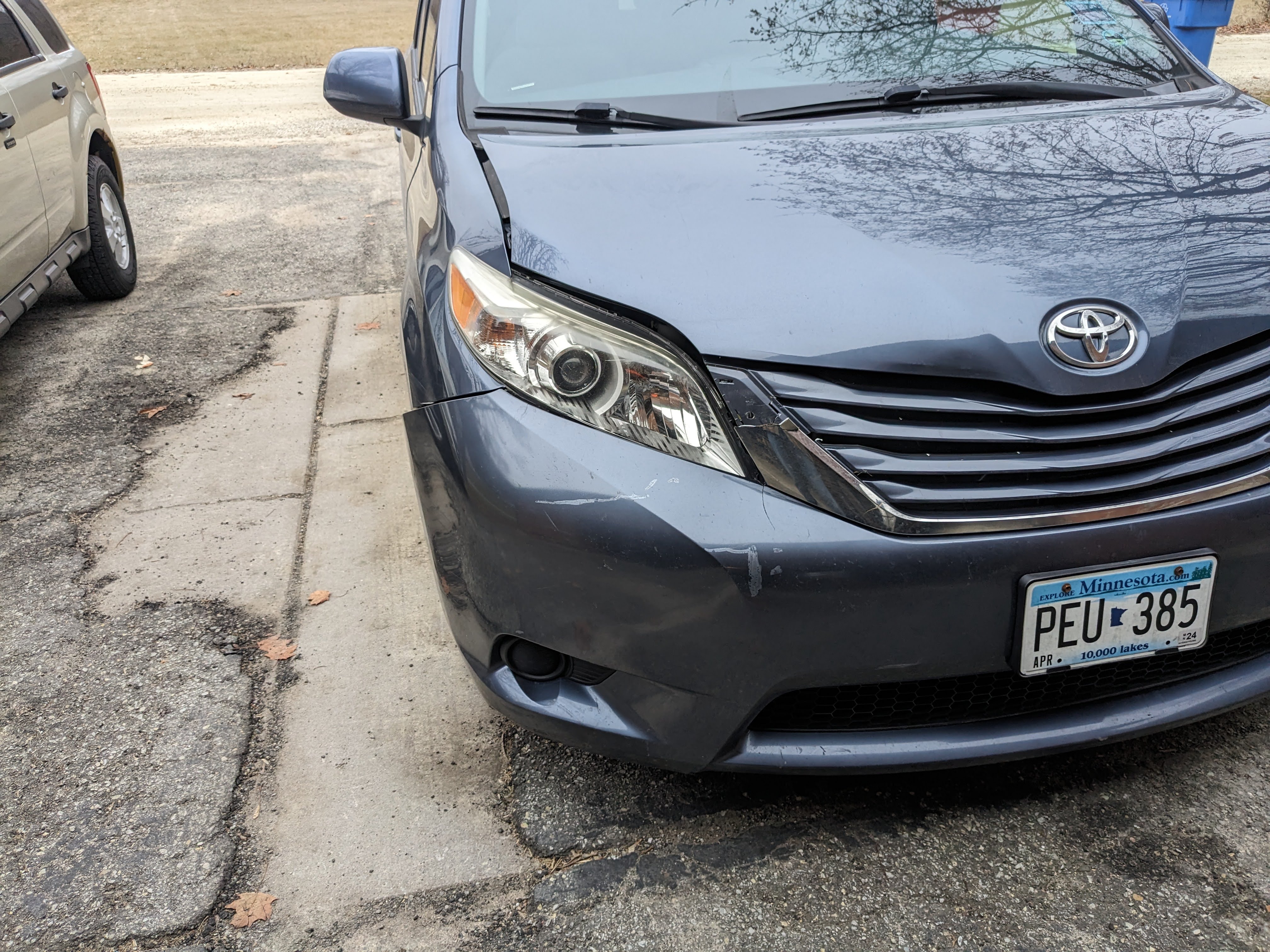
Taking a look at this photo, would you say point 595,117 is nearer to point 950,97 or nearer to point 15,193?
point 950,97

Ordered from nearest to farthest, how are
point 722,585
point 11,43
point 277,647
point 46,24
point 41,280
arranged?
point 722,585 < point 277,647 < point 41,280 < point 11,43 < point 46,24

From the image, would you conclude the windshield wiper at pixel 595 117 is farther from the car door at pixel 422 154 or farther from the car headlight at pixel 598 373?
the car headlight at pixel 598 373

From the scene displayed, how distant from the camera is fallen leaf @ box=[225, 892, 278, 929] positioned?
188 cm

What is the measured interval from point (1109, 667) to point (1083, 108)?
4.03ft

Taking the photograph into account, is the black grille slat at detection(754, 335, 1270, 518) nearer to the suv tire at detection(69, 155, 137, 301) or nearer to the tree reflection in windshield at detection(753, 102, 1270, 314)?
the tree reflection in windshield at detection(753, 102, 1270, 314)

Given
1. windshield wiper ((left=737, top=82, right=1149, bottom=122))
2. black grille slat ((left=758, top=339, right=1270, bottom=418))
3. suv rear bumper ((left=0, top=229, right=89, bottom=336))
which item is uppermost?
windshield wiper ((left=737, top=82, right=1149, bottom=122))

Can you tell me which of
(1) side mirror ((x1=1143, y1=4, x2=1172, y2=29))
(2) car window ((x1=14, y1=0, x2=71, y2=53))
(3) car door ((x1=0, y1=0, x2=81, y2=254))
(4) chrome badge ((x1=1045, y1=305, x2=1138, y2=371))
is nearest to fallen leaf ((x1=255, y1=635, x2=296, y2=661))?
(4) chrome badge ((x1=1045, y1=305, x2=1138, y2=371))

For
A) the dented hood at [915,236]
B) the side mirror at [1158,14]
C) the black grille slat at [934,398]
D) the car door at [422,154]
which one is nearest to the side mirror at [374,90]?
the car door at [422,154]

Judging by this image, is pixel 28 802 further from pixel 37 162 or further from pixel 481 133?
pixel 37 162

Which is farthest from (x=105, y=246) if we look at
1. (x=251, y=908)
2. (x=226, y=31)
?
(x=226, y=31)

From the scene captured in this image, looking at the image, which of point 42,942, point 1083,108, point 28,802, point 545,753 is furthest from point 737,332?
point 28,802

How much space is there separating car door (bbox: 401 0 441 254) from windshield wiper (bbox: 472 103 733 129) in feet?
0.59

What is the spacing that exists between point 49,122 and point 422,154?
3.08 m

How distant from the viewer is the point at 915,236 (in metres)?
1.82
